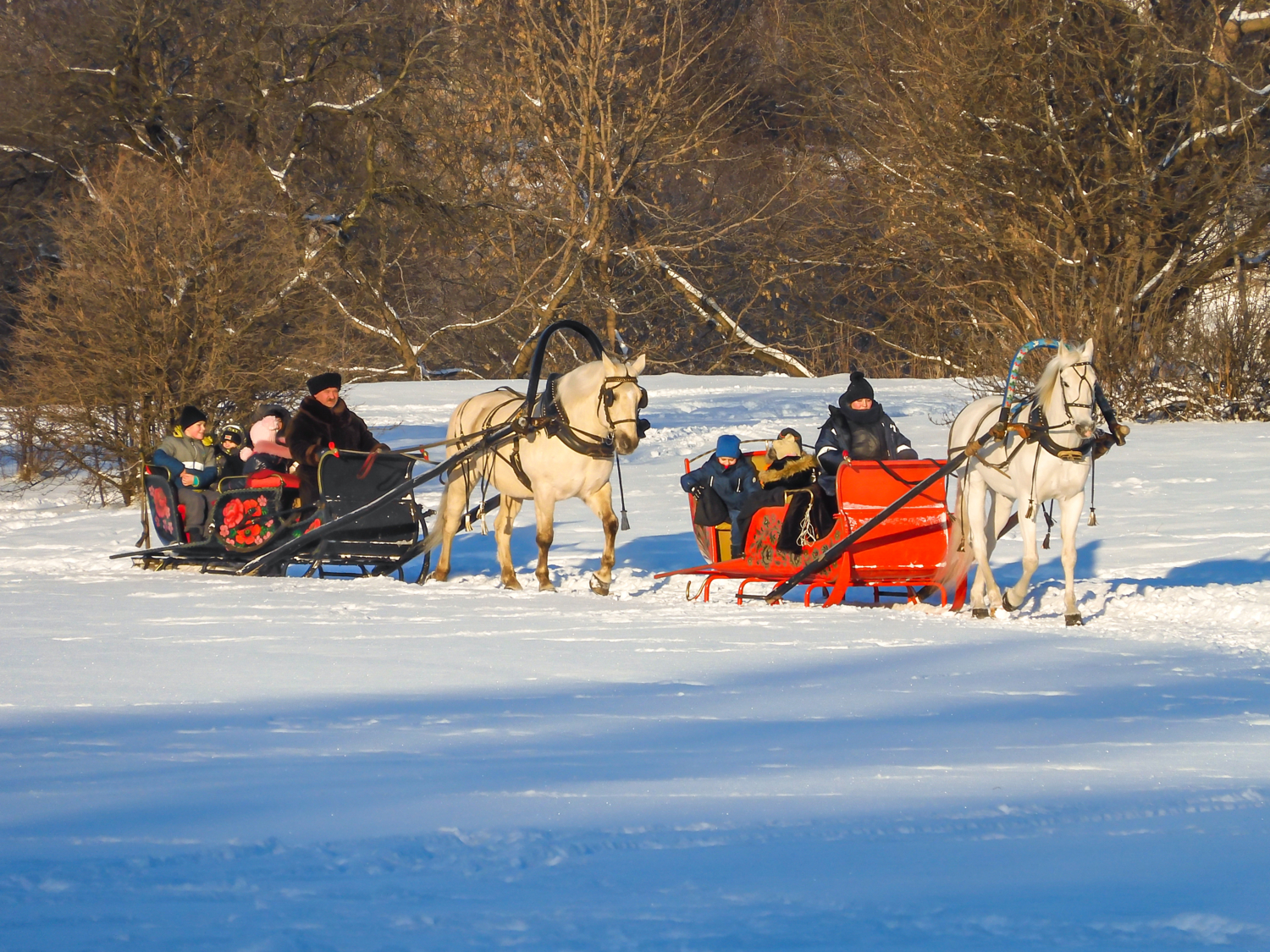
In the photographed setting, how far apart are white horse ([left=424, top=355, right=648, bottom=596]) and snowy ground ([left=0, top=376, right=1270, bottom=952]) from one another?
91 cm

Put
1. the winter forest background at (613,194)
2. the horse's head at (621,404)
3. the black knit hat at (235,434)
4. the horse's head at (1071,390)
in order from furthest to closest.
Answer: the winter forest background at (613,194) → the black knit hat at (235,434) → the horse's head at (621,404) → the horse's head at (1071,390)

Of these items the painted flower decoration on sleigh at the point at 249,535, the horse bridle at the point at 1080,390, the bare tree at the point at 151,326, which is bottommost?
the painted flower decoration on sleigh at the point at 249,535

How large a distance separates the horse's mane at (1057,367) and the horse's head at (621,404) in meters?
2.50

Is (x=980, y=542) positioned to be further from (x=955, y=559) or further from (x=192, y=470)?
(x=192, y=470)

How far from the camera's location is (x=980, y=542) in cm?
905

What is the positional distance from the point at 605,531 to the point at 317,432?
2.43 m

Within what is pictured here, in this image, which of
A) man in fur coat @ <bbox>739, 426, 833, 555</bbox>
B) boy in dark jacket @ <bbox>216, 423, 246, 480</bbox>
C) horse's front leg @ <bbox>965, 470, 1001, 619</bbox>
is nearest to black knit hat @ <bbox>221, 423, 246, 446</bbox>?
boy in dark jacket @ <bbox>216, 423, 246, 480</bbox>

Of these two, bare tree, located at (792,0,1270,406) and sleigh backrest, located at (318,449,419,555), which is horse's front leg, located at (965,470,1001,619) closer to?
sleigh backrest, located at (318,449,419,555)

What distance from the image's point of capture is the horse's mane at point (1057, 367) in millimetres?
8445

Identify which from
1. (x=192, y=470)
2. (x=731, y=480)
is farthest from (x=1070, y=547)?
(x=192, y=470)

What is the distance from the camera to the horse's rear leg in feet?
36.1

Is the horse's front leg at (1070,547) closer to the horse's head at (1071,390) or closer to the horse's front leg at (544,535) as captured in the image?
the horse's head at (1071,390)

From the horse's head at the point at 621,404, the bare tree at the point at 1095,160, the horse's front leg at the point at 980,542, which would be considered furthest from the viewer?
the bare tree at the point at 1095,160

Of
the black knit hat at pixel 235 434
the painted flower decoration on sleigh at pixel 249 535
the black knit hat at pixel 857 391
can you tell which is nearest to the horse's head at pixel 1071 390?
the black knit hat at pixel 857 391
